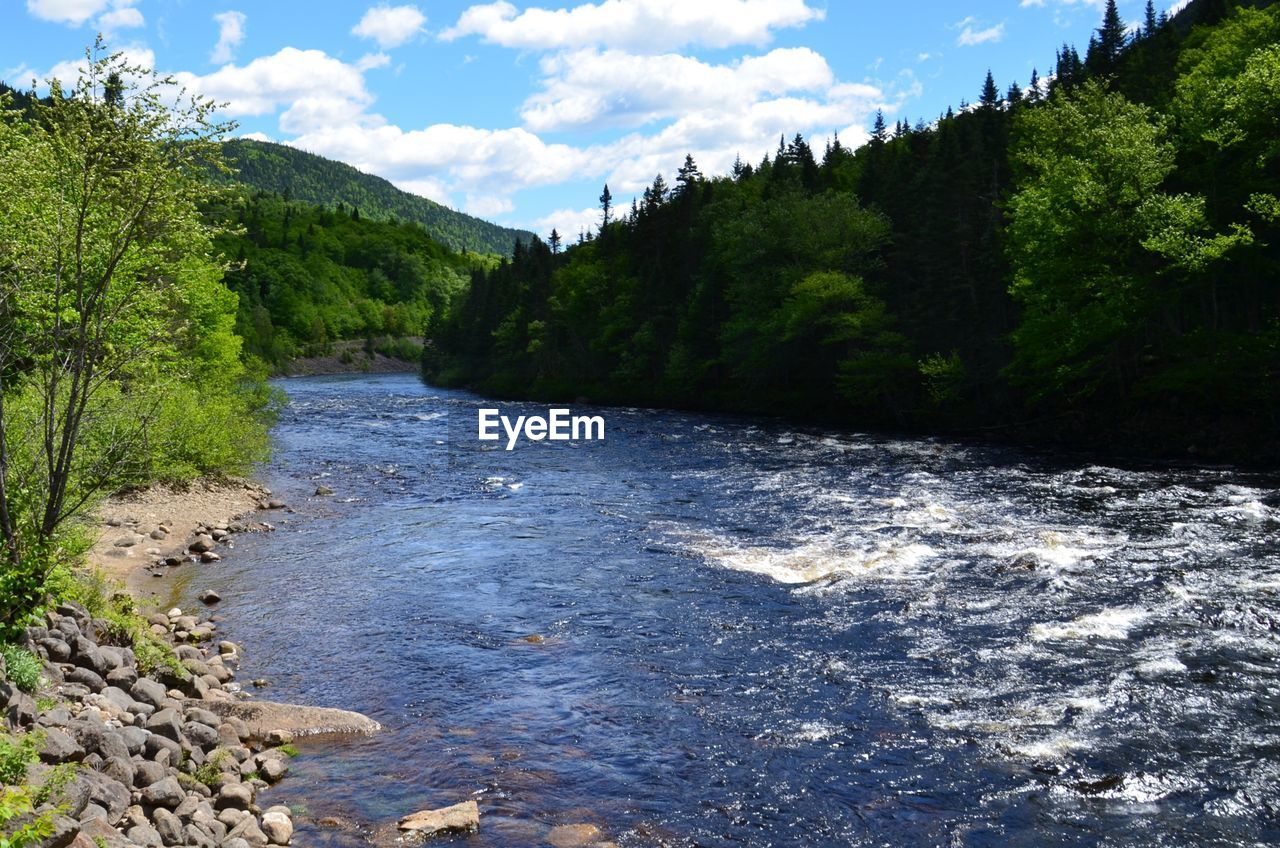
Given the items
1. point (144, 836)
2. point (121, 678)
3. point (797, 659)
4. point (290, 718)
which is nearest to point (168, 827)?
point (144, 836)

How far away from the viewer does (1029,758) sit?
1173cm

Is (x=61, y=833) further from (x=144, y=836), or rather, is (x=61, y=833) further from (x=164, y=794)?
(x=164, y=794)

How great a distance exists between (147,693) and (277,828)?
142 inches

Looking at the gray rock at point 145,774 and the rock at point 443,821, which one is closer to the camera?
the gray rock at point 145,774

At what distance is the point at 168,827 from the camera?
29.5 feet

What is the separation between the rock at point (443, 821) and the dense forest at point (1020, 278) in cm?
3606

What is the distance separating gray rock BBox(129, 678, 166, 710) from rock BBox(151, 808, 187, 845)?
3.39m

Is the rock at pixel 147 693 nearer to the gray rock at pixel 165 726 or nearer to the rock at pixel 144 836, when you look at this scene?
the gray rock at pixel 165 726

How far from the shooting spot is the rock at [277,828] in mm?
9836

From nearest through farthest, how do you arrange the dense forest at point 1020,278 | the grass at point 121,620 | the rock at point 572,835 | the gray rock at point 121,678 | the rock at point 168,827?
the rock at point 168,827 → the rock at point 572,835 → the gray rock at point 121,678 → the grass at point 121,620 → the dense forest at point 1020,278

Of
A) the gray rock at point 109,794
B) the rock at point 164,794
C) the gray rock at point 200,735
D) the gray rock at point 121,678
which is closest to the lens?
the gray rock at point 109,794

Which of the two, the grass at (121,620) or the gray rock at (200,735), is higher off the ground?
the grass at (121,620)

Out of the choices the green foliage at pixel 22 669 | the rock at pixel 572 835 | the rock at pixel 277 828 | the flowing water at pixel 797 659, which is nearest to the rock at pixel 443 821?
the flowing water at pixel 797 659

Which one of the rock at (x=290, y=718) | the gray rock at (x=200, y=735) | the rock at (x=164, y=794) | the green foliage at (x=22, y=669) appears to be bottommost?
the rock at (x=290, y=718)
